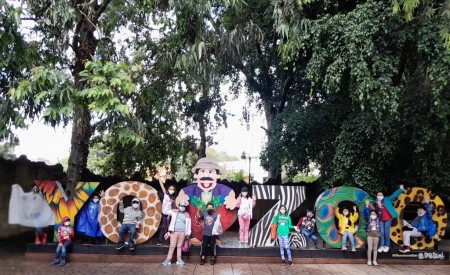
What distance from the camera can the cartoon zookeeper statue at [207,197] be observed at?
11.0m

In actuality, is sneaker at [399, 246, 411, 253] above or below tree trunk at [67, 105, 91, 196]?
below

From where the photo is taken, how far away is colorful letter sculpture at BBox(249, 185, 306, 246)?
1095cm

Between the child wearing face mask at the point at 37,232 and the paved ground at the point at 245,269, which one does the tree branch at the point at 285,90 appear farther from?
the child wearing face mask at the point at 37,232

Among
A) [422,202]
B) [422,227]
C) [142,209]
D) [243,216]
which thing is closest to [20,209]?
[142,209]

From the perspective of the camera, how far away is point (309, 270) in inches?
388

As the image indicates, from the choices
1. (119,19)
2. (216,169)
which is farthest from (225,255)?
(119,19)

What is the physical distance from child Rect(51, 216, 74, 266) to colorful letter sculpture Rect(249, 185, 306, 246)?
487 centimetres

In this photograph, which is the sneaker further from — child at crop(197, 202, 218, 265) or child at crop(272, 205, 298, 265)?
child at crop(197, 202, 218, 265)

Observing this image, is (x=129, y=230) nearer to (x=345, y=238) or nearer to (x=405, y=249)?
(x=345, y=238)

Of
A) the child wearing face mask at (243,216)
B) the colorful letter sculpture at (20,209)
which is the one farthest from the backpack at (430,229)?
the colorful letter sculpture at (20,209)

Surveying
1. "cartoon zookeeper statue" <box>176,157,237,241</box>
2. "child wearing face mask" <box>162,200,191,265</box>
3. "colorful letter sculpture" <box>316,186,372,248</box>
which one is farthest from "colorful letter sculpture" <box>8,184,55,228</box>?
"colorful letter sculpture" <box>316,186,372,248</box>

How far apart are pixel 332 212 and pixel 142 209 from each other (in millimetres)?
5431

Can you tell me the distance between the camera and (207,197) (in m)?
11.1

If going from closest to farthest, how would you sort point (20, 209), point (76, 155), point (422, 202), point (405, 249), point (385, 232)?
point (20, 209) → point (385, 232) → point (405, 249) → point (76, 155) → point (422, 202)
